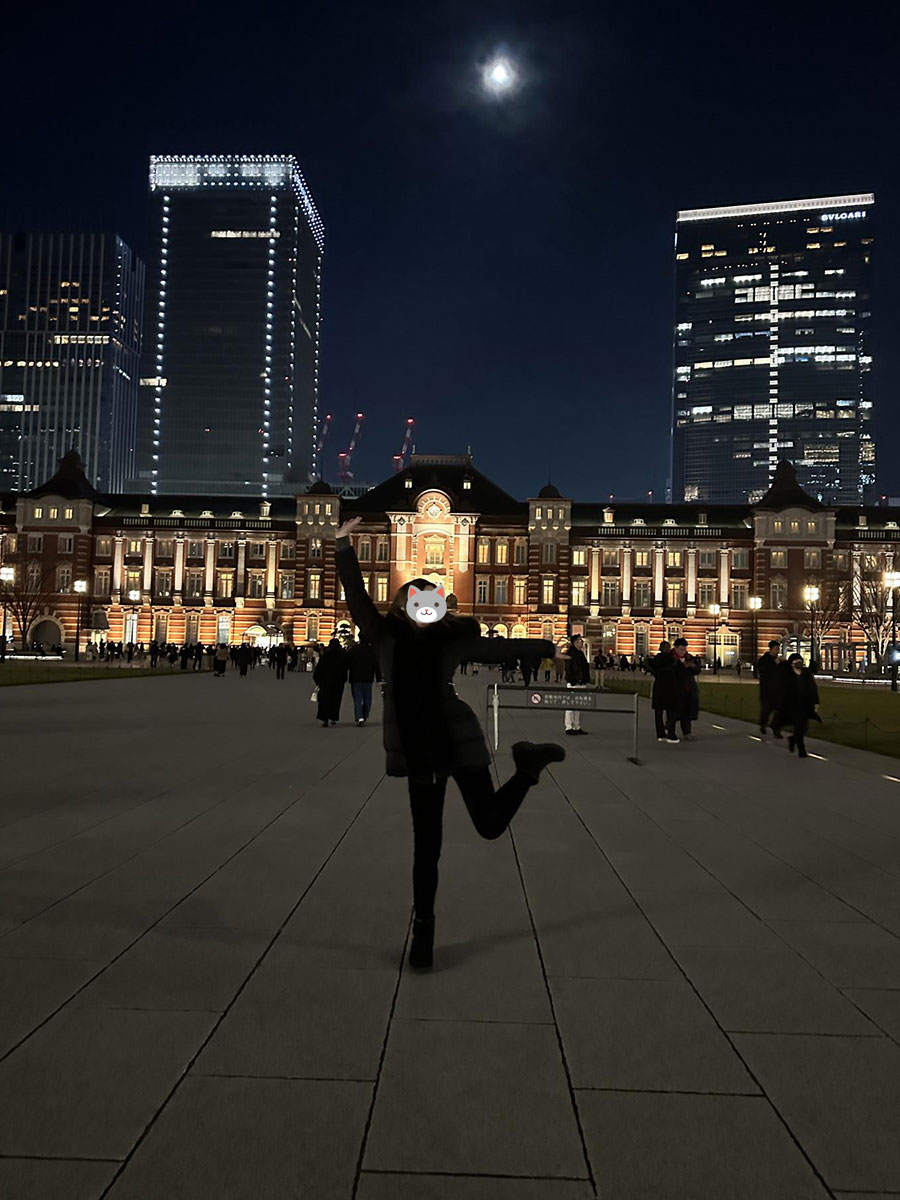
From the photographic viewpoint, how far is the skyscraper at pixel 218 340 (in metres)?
184

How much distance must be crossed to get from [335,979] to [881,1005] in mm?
2532

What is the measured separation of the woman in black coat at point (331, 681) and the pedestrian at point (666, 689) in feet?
20.7

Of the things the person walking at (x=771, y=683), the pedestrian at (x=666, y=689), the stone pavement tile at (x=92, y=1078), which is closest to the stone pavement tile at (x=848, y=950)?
the stone pavement tile at (x=92, y=1078)

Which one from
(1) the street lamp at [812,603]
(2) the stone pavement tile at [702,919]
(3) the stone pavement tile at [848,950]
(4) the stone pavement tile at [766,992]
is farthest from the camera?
(1) the street lamp at [812,603]

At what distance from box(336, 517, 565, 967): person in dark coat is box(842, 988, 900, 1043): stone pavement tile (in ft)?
5.74

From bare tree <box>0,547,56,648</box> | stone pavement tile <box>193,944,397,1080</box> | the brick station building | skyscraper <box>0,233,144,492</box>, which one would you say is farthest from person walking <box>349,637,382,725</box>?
skyscraper <box>0,233,144,492</box>

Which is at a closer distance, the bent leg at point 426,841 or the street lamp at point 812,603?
the bent leg at point 426,841

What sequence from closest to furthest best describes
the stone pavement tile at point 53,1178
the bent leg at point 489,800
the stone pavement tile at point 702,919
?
the stone pavement tile at point 53,1178
the bent leg at point 489,800
the stone pavement tile at point 702,919

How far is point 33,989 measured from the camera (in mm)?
4375

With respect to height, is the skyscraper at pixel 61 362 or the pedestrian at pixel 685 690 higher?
the skyscraper at pixel 61 362

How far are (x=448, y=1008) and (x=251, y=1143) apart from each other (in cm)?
140

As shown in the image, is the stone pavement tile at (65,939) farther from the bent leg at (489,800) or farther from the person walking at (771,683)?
the person walking at (771,683)

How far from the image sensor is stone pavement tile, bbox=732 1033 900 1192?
2998 mm

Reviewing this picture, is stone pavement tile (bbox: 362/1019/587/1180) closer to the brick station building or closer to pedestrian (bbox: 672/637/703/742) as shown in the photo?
pedestrian (bbox: 672/637/703/742)
